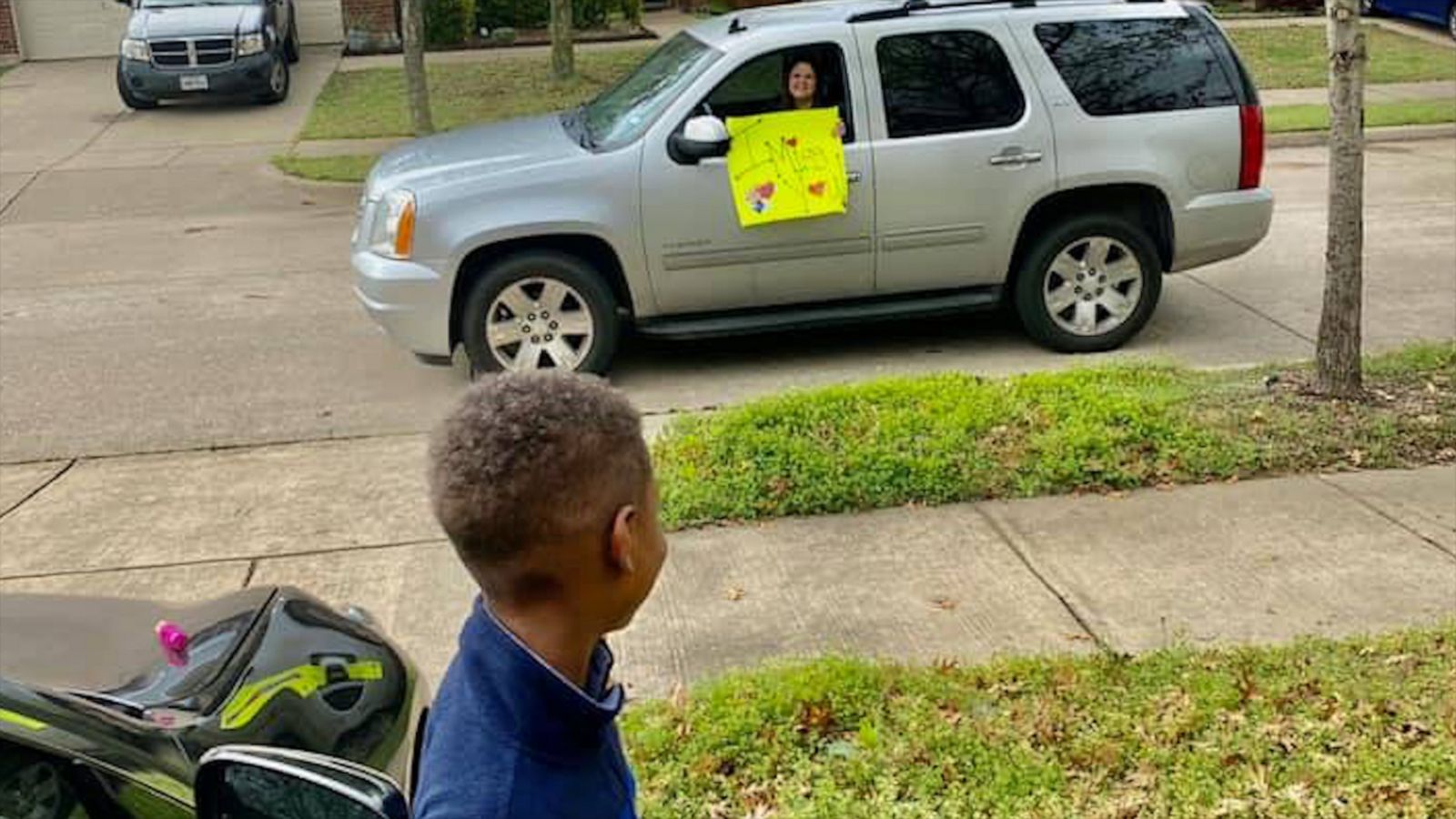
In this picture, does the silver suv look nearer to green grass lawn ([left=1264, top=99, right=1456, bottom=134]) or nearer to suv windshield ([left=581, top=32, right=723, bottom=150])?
suv windshield ([left=581, top=32, right=723, bottom=150])

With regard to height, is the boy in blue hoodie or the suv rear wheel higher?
the suv rear wheel

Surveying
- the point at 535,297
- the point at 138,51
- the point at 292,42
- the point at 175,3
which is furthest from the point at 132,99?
the point at 535,297

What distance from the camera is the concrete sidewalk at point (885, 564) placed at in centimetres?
487

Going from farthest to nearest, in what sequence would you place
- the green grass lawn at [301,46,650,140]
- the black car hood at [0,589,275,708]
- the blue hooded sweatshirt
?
the green grass lawn at [301,46,650,140]
the black car hood at [0,589,275,708]
the blue hooded sweatshirt

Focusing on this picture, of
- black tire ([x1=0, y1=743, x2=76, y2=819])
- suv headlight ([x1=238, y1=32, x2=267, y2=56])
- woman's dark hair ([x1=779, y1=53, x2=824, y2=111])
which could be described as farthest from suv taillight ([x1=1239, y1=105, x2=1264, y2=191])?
suv headlight ([x1=238, y1=32, x2=267, y2=56])

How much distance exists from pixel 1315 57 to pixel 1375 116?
4193 mm

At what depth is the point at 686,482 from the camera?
613 cm

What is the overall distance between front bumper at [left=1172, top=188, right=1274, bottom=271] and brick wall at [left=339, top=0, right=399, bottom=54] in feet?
55.1

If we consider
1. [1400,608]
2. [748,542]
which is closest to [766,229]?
[748,542]

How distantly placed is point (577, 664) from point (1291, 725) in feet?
9.40

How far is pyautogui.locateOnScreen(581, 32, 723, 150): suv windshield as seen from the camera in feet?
25.5

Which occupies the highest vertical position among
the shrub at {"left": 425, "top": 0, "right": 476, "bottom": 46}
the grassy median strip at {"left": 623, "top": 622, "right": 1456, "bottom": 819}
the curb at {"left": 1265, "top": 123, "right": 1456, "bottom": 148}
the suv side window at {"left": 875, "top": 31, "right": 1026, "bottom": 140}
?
the shrub at {"left": 425, "top": 0, "right": 476, "bottom": 46}

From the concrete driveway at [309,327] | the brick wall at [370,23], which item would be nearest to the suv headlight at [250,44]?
the brick wall at [370,23]

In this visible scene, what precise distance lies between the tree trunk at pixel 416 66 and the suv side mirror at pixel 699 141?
8.04m
